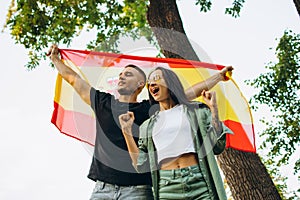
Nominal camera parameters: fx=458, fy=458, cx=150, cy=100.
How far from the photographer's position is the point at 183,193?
2.74m

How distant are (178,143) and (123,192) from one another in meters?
0.50

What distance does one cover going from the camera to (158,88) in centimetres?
310

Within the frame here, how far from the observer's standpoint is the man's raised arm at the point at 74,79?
11.6 feet

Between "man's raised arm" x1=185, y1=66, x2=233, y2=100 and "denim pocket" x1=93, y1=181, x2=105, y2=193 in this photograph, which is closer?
"denim pocket" x1=93, y1=181, x2=105, y2=193

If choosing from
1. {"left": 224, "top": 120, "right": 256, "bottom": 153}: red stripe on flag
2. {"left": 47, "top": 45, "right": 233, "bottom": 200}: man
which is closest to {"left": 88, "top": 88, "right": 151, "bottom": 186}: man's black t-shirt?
{"left": 47, "top": 45, "right": 233, "bottom": 200}: man

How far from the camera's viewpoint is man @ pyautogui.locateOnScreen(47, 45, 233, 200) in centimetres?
306

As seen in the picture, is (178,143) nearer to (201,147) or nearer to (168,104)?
(201,147)

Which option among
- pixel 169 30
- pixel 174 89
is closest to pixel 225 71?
pixel 174 89

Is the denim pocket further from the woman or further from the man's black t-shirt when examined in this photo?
the woman

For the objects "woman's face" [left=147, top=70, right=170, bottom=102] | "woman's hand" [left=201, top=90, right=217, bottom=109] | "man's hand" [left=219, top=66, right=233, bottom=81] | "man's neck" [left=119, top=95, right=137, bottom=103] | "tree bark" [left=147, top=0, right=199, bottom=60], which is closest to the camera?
"woman's hand" [left=201, top=90, right=217, bottom=109]

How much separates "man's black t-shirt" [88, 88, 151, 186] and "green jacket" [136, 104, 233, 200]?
4.7 inches

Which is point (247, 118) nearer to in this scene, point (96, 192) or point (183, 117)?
point (183, 117)

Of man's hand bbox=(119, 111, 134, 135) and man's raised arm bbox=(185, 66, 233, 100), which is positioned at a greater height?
man's raised arm bbox=(185, 66, 233, 100)

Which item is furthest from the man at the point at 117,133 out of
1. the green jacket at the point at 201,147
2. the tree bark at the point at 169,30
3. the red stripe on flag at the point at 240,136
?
the tree bark at the point at 169,30
